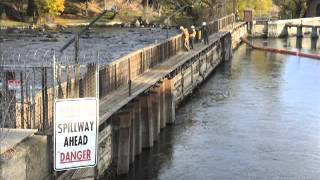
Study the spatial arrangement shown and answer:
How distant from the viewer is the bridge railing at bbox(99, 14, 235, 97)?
27.2m

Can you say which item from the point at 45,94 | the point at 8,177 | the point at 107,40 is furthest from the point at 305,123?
the point at 107,40

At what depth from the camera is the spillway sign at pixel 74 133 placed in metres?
13.5

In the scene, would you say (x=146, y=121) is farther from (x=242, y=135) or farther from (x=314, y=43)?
(x=314, y=43)

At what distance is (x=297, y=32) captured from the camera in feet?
406

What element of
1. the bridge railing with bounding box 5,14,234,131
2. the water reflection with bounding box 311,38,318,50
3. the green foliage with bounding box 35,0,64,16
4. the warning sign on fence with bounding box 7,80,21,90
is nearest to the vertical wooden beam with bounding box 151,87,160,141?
the bridge railing with bounding box 5,14,234,131

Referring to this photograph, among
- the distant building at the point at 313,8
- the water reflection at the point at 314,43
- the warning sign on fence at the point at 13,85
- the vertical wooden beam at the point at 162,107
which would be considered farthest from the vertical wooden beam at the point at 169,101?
the distant building at the point at 313,8

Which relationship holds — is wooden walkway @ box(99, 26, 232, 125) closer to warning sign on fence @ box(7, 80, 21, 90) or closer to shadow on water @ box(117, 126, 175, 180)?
shadow on water @ box(117, 126, 175, 180)

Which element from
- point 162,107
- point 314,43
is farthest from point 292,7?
point 162,107

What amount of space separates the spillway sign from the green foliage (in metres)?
118

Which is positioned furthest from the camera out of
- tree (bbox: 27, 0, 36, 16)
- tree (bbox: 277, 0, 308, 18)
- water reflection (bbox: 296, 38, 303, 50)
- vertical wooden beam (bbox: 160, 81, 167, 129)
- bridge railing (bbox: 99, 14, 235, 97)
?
tree (bbox: 277, 0, 308, 18)

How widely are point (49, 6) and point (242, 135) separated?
99871mm

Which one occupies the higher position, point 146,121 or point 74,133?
point 74,133

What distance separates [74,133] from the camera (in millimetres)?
13570

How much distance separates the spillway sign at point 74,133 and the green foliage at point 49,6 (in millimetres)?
117574
